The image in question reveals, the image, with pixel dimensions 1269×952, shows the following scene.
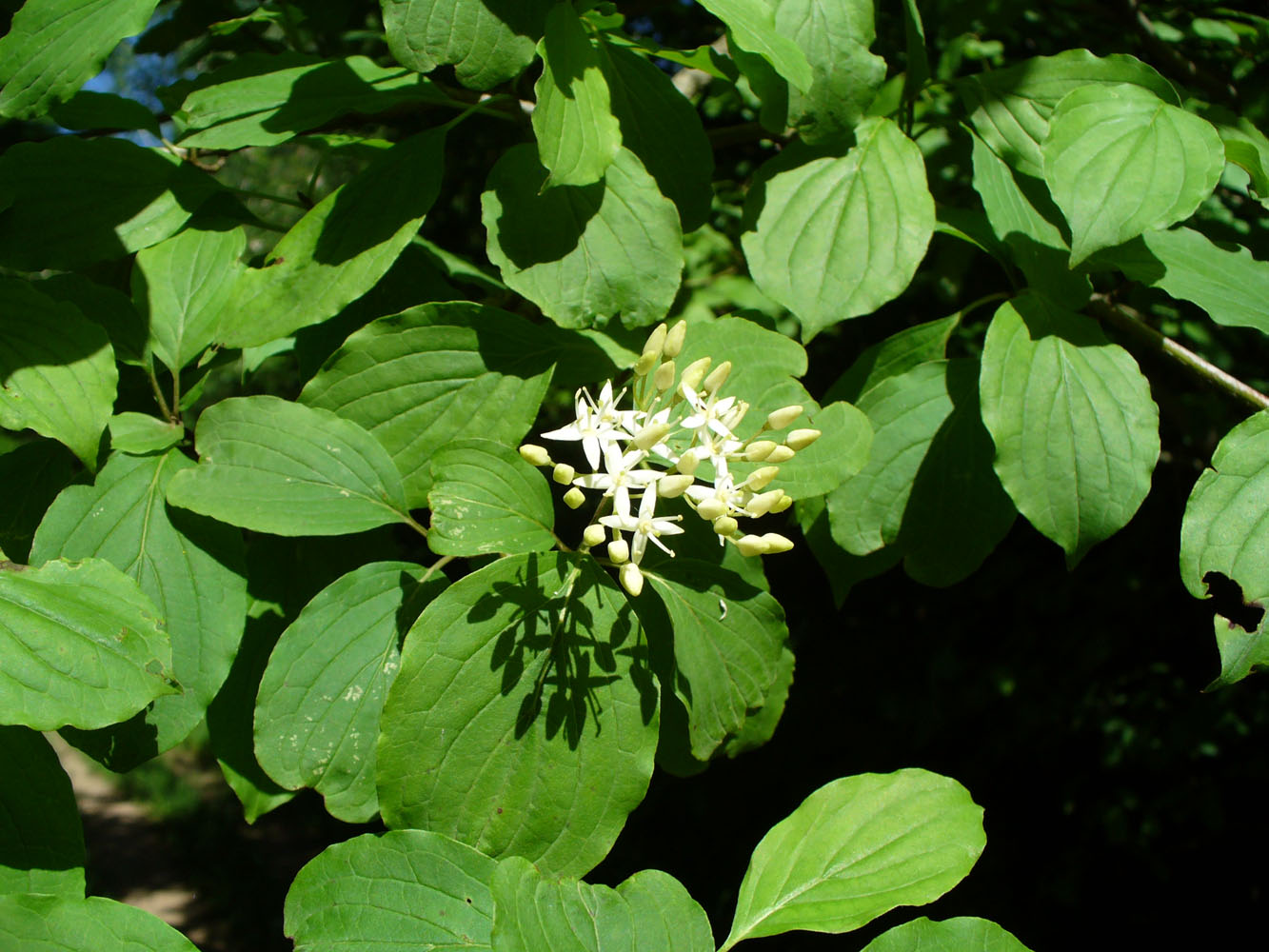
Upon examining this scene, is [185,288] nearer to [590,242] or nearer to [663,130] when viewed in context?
[590,242]

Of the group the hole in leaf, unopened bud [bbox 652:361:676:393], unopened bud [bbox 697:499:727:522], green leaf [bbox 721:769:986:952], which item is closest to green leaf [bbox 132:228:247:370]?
unopened bud [bbox 652:361:676:393]

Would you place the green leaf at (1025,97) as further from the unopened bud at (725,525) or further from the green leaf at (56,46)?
the green leaf at (56,46)

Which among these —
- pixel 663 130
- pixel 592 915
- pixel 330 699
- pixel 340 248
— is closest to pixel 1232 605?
pixel 592 915

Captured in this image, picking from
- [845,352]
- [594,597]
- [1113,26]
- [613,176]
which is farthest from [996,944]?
[845,352]

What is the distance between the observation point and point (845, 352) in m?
3.37

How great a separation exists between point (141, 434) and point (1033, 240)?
133 cm

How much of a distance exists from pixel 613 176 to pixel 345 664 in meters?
0.76

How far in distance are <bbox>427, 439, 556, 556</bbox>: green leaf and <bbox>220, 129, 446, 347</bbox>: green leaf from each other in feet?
1.04

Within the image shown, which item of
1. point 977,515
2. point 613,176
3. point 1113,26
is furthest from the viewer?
point 1113,26

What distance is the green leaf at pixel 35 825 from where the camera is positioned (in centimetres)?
113

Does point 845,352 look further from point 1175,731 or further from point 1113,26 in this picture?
point 1175,731

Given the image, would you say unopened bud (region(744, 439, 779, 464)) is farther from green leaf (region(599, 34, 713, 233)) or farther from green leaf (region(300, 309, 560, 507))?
green leaf (region(599, 34, 713, 233))

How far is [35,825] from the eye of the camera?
1.15m

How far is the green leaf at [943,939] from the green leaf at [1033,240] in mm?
909
